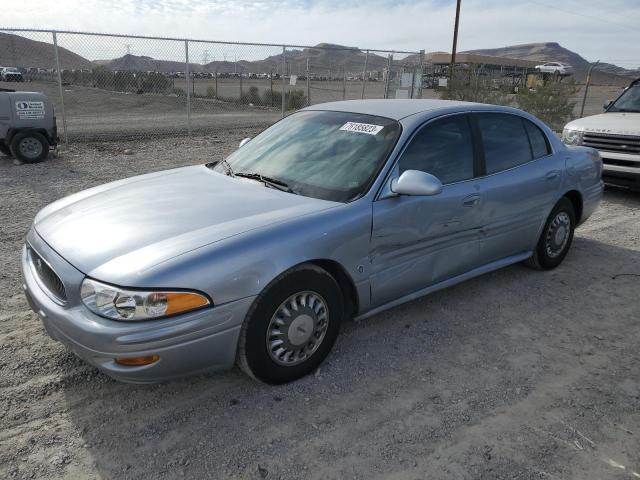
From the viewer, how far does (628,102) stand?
8828 mm

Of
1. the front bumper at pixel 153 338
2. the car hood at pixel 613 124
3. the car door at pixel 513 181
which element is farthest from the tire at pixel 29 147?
the car hood at pixel 613 124

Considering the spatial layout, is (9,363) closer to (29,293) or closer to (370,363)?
(29,293)

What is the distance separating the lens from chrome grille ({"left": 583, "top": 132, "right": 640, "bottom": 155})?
7459 mm

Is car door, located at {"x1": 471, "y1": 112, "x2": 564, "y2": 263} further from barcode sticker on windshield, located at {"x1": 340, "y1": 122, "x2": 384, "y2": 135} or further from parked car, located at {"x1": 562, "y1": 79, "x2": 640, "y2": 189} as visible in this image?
parked car, located at {"x1": 562, "y1": 79, "x2": 640, "y2": 189}

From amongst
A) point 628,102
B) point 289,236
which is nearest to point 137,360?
point 289,236

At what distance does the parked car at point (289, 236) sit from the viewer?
248cm

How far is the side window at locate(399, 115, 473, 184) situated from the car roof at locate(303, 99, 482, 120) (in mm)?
166

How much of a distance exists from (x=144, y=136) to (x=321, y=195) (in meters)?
10.9

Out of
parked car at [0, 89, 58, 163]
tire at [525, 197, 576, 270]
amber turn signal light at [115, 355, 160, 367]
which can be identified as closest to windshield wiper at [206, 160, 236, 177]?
amber turn signal light at [115, 355, 160, 367]

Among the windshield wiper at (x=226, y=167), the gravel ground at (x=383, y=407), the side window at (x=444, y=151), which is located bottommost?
the gravel ground at (x=383, y=407)

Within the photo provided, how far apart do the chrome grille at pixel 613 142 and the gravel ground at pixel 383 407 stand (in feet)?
13.9

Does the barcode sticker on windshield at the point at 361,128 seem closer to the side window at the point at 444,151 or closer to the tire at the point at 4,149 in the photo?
the side window at the point at 444,151

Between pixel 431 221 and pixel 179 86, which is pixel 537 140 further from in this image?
pixel 179 86

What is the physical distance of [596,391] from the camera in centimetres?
307
